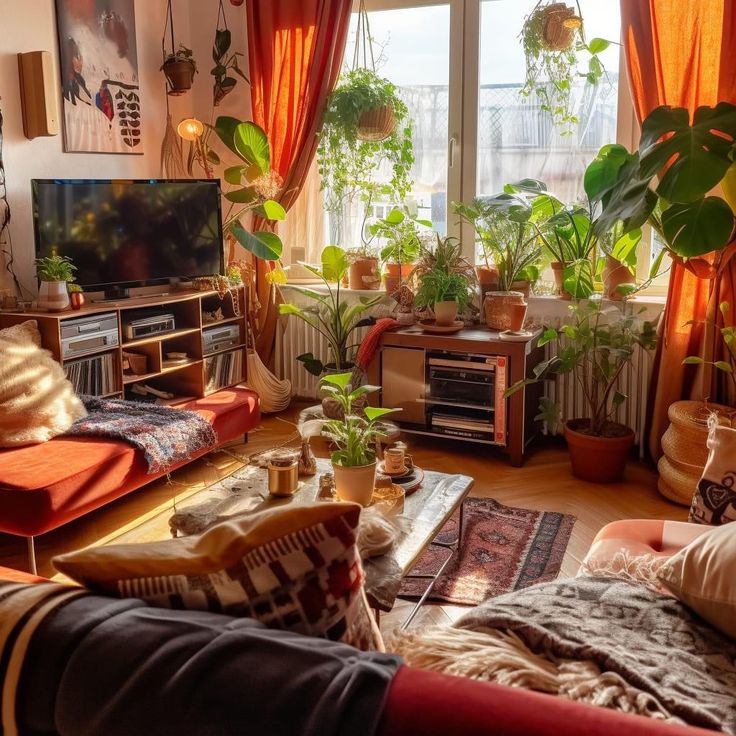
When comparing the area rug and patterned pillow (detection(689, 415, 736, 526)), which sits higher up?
patterned pillow (detection(689, 415, 736, 526))

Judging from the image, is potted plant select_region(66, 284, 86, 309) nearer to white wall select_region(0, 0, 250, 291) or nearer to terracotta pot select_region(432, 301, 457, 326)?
white wall select_region(0, 0, 250, 291)

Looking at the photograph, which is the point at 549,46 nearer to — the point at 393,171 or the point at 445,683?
the point at 393,171

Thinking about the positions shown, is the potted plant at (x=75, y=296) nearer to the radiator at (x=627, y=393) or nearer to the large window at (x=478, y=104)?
the large window at (x=478, y=104)

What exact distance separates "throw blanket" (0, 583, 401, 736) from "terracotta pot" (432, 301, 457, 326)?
3332mm

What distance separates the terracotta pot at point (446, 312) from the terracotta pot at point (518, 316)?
29 cm

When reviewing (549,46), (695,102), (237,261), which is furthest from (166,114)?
(695,102)

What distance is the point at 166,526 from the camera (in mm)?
3342

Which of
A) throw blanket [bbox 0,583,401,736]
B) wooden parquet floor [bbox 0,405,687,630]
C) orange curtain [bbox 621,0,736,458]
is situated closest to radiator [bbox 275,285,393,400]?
wooden parquet floor [bbox 0,405,687,630]

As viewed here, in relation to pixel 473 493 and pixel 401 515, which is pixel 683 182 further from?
pixel 401 515

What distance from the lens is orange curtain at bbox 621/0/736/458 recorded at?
3.71 metres

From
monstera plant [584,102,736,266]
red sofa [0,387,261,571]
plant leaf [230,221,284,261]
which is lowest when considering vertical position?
red sofa [0,387,261,571]

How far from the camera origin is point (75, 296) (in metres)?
3.80

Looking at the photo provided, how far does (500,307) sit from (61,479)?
7.62ft

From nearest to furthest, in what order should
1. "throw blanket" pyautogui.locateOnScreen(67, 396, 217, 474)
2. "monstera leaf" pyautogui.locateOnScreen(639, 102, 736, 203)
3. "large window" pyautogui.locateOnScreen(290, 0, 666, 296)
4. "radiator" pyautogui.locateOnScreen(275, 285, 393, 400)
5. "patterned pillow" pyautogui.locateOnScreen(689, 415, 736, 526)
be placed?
1. "patterned pillow" pyautogui.locateOnScreen(689, 415, 736, 526)
2. "monstera leaf" pyautogui.locateOnScreen(639, 102, 736, 203)
3. "throw blanket" pyautogui.locateOnScreen(67, 396, 217, 474)
4. "large window" pyautogui.locateOnScreen(290, 0, 666, 296)
5. "radiator" pyautogui.locateOnScreen(275, 285, 393, 400)
